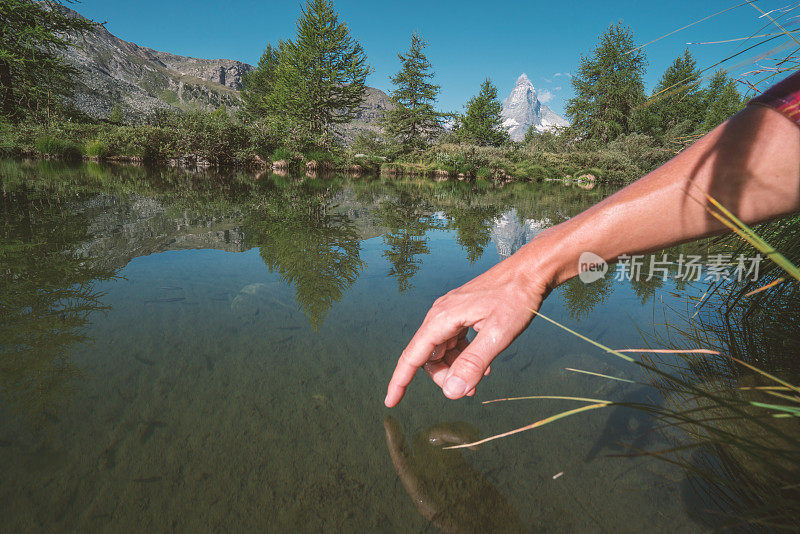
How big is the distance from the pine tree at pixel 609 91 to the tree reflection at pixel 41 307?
32.3m

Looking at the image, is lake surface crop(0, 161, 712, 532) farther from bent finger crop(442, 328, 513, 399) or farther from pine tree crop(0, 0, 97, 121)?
pine tree crop(0, 0, 97, 121)

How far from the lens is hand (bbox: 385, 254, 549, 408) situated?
28.9 inches

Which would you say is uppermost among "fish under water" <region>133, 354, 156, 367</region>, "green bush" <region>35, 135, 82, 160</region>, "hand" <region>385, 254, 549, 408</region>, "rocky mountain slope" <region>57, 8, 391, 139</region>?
"rocky mountain slope" <region>57, 8, 391, 139</region>

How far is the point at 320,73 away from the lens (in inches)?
747

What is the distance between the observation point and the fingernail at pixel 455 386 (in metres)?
0.72

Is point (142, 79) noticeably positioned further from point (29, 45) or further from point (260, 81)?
point (29, 45)

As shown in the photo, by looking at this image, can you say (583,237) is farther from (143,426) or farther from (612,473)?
(143,426)

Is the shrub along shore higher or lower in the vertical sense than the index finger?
higher

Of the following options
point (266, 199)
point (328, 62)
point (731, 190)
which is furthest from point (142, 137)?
point (731, 190)

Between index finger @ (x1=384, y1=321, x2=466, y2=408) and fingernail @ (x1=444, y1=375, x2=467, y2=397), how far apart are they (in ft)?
0.27

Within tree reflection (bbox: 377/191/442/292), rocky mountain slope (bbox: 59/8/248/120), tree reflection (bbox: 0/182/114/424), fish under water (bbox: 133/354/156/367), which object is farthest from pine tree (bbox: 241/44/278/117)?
fish under water (bbox: 133/354/156/367)

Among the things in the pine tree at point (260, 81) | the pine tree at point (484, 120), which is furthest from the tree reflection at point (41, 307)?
the pine tree at point (260, 81)

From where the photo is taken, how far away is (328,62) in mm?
19469

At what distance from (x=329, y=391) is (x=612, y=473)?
85 cm
